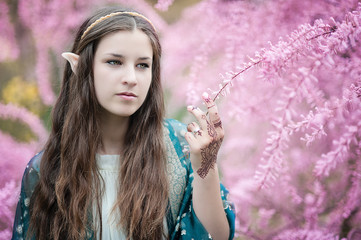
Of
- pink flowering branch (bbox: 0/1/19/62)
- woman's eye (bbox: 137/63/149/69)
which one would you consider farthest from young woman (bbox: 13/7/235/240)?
pink flowering branch (bbox: 0/1/19/62)

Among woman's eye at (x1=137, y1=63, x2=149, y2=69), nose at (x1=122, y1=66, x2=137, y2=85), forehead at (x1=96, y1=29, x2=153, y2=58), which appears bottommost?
nose at (x1=122, y1=66, x2=137, y2=85)

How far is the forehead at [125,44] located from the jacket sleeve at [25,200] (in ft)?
1.46

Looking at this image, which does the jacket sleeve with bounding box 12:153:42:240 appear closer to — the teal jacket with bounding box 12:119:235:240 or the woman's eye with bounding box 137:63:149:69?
the teal jacket with bounding box 12:119:235:240

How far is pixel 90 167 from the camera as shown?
1.06 m

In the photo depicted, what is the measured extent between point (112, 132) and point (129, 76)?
256 millimetres

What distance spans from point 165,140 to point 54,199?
0.40 meters

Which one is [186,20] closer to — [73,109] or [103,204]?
[73,109]

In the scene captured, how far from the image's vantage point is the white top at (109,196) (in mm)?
1025

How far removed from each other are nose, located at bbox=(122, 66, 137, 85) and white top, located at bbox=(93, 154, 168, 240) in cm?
29

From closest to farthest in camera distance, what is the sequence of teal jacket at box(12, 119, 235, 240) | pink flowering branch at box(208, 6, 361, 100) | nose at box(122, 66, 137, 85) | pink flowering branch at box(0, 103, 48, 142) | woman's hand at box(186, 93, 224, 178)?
pink flowering branch at box(208, 6, 361, 100) < woman's hand at box(186, 93, 224, 178) < nose at box(122, 66, 137, 85) < teal jacket at box(12, 119, 235, 240) < pink flowering branch at box(0, 103, 48, 142)

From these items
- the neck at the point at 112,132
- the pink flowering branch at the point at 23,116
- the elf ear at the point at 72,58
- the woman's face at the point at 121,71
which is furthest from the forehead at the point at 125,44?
the pink flowering branch at the point at 23,116

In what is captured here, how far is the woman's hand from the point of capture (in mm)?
826

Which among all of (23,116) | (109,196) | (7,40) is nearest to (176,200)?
(109,196)

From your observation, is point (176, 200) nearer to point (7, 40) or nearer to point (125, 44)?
point (125, 44)
